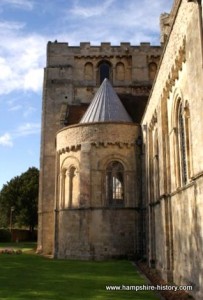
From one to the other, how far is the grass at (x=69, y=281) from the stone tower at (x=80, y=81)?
45.0 ft

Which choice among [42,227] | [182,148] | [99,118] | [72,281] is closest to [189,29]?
[182,148]

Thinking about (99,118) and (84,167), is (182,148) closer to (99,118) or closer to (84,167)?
(84,167)

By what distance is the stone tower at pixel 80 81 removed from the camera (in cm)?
3253

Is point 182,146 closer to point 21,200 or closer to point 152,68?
point 152,68

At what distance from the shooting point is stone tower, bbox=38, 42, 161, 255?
107 ft

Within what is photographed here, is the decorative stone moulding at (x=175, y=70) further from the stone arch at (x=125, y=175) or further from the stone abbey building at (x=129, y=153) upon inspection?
the stone arch at (x=125, y=175)

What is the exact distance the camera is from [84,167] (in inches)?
950

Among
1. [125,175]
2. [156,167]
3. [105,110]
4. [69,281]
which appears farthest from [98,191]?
[69,281]

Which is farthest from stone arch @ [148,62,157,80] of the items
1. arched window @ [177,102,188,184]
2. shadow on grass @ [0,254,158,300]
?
arched window @ [177,102,188,184]

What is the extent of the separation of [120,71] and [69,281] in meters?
25.1

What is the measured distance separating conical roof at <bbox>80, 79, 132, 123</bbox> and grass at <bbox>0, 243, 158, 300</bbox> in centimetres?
1040

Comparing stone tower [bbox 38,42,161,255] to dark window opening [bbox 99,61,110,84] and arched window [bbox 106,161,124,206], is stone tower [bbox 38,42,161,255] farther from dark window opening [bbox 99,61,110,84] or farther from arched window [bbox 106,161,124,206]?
arched window [bbox 106,161,124,206]

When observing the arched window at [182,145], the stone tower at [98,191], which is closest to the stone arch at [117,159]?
the stone tower at [98,191]

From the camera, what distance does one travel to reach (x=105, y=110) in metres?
27.3
